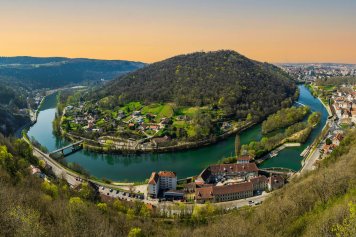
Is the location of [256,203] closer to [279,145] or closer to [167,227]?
[167,227]

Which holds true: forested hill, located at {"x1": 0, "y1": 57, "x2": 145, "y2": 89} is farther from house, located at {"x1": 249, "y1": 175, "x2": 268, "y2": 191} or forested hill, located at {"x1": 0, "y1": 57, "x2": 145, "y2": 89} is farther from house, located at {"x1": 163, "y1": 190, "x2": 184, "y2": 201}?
house, located at {"x1": 249, "y1": 175, "x2": 268, "y2": 191}

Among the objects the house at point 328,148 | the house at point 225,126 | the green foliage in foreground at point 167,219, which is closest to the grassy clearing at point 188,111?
the house at point 225,126

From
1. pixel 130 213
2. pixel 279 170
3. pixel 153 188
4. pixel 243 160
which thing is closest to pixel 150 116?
pixel 243 160

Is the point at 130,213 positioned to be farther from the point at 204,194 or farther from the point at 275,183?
the point at 275,183

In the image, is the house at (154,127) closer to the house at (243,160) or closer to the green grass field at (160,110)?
the green grass field at (160,110)

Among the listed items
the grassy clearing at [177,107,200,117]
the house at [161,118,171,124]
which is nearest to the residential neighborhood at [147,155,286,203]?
the house at [161,118,171,124]

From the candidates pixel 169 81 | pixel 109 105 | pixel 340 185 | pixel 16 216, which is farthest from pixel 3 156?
pixel 169 81

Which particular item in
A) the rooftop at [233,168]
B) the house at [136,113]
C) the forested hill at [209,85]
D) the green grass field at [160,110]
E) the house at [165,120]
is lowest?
the rooftop at [233,168]
